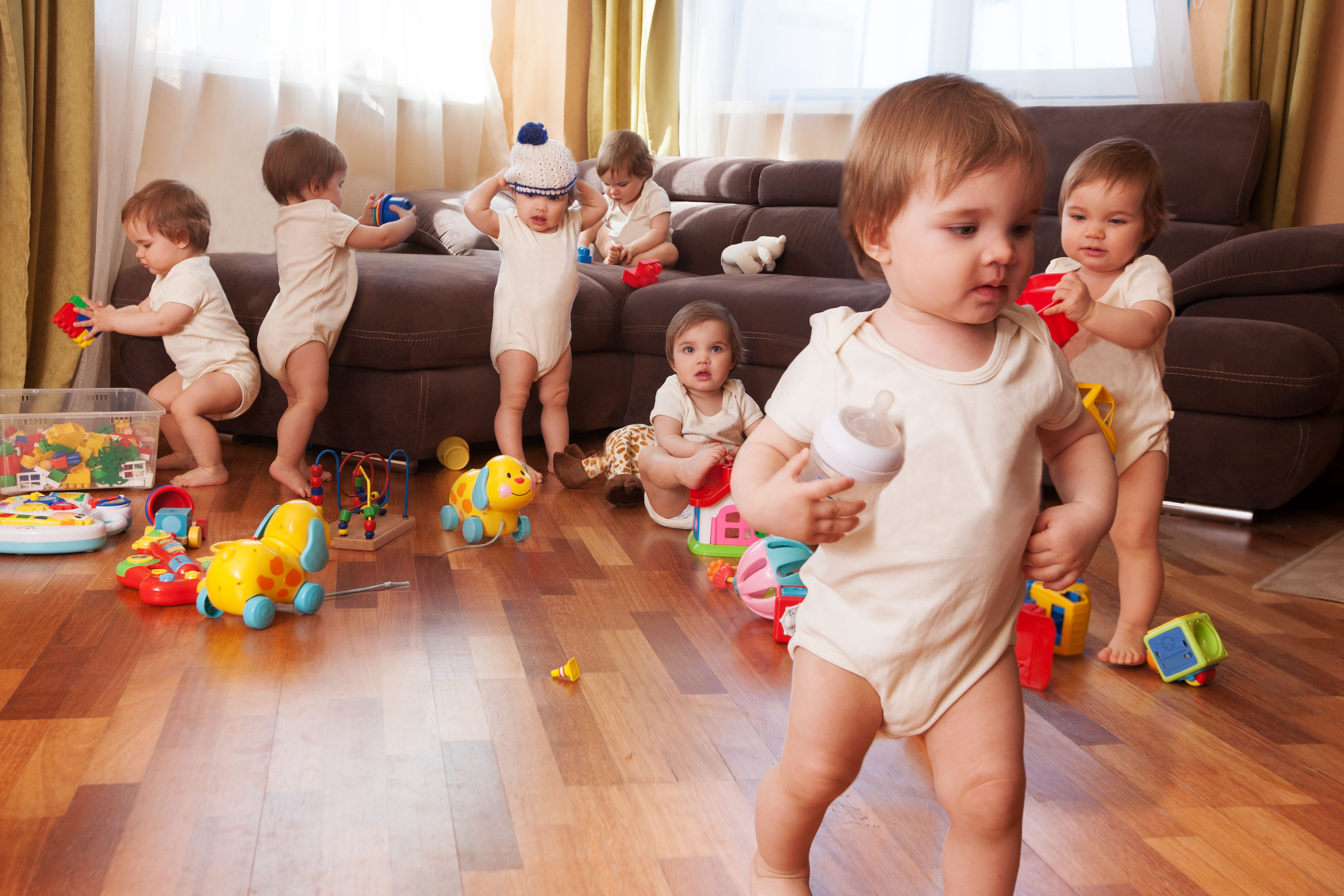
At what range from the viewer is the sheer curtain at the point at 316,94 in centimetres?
334

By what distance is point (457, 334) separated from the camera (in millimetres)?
2676

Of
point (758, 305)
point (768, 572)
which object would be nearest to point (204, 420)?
point (758, 305)

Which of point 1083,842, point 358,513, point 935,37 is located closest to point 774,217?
point 935,37

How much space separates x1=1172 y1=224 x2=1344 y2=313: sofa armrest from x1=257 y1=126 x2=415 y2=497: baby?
1.98 m

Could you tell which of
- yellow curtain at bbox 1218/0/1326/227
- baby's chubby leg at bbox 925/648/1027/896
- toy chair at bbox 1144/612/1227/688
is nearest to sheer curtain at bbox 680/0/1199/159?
yellow curtain at bbox 1218/0/1326/227

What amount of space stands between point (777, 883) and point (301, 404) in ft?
6.33

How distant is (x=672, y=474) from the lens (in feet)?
7.49

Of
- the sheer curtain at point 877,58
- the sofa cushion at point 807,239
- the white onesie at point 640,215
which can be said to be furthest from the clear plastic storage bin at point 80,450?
the sheer curtain at point 877,58

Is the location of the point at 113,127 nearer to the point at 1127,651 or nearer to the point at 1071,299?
the point at 1071,299

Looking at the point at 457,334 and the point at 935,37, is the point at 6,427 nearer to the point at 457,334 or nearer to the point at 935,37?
the point at 457,334

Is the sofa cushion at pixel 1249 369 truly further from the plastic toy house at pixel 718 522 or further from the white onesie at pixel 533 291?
the white onesie at pixel 533 291

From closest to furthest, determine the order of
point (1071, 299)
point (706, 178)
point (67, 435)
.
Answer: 1. point (1071, 299)
2. point (67, 435)
3. point (706, 178)

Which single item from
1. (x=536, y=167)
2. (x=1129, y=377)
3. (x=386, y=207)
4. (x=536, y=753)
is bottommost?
(x=536, y=753)

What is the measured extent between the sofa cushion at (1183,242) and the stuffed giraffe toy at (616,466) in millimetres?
1279
